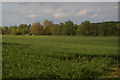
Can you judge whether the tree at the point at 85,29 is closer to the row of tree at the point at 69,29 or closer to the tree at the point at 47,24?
the row of tree at the point at 69,29

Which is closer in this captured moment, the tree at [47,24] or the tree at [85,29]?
the tree at [47,24]

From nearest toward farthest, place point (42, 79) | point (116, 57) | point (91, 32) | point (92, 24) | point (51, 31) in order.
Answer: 1. point (42, 79)
2. point (116, 57)
3. point (51, 31)
4. point (91, 32)
5. point (92, 24)

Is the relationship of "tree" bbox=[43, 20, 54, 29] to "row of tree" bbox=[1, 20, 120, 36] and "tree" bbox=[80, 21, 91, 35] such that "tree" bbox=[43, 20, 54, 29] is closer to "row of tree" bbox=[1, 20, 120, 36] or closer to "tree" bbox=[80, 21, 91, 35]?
"row of tree" bbox=[1, 20, 120, 36]

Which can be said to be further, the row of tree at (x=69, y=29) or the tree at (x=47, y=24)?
the row of tree at (x=69, y=29)

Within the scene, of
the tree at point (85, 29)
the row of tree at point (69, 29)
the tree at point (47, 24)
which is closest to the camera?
the tree at point (47, 24)

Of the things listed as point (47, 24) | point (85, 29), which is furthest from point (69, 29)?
point (47, 24)

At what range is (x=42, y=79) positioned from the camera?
6.51 metres

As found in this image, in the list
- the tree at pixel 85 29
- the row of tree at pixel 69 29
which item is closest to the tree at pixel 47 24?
the row of tree at pixel 69 29

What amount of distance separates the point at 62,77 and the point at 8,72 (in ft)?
8.76

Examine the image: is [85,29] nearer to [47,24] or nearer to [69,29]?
[69,29]

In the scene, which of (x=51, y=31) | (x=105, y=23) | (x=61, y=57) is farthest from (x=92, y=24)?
(x=61, y=57)

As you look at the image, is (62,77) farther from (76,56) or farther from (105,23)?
(105,23)

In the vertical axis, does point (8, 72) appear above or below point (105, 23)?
below

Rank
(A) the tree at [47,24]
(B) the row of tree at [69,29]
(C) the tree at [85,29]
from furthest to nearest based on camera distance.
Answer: (C) the tree at [85,29] → (B) the row of tree at [69,29] → (A) the tree at [47,24]
